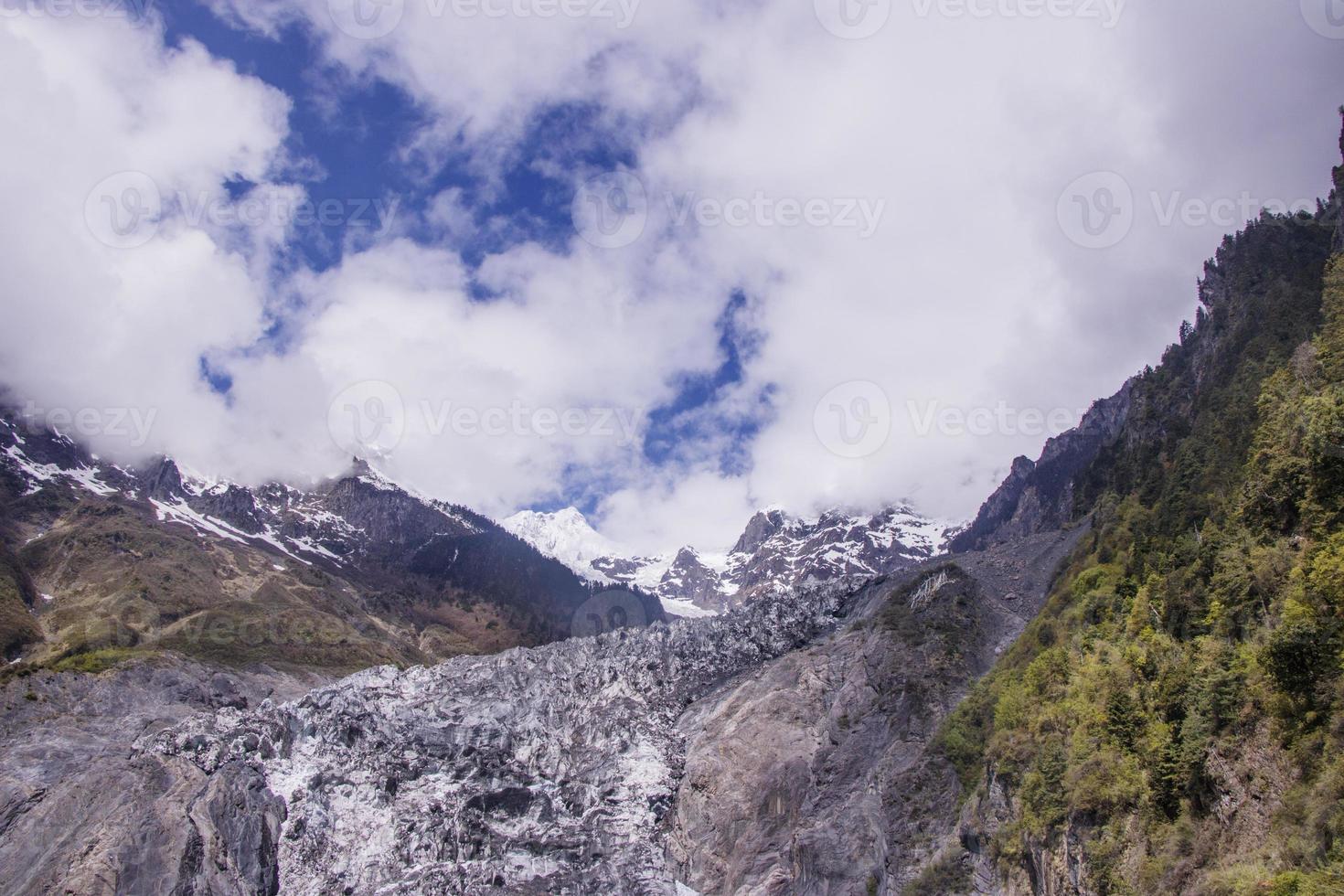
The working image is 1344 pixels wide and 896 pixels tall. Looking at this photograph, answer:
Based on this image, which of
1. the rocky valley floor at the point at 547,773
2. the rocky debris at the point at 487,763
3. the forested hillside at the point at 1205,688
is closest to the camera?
the forested hillside at the point at 1205,688

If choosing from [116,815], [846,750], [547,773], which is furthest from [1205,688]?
[116,815]

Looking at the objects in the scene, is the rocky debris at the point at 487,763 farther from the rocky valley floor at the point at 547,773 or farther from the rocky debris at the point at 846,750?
the rocky debris at the point at 846,750

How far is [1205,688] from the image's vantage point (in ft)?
127

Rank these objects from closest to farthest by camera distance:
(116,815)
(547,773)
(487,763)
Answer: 1. (116,815)
2. (487,763)
3. (547,773)

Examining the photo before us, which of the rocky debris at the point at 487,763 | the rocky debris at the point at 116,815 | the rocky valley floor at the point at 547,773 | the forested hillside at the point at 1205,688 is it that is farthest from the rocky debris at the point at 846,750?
the rocky debris at the point at 116,815

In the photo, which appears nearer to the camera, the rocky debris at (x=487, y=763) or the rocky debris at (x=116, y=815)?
the rocky debris at (x=116, y=815)

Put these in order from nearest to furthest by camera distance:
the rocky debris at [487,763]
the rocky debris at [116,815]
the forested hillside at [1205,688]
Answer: the forested hillside at [1205,688] → the rocky debris at [116,815] → the rocky debris at [487,763]

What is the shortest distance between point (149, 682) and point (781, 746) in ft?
392

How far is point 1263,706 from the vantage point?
34781 millimetres

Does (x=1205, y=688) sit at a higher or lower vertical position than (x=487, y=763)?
lower

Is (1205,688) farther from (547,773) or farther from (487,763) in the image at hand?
(487,763)

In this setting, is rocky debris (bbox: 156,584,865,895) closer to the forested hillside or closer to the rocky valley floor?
the rocky valley floor

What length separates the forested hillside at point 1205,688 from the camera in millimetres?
32094

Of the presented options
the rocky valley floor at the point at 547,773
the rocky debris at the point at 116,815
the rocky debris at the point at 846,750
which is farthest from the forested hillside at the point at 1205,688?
the rocky debris at the point at 116,815
